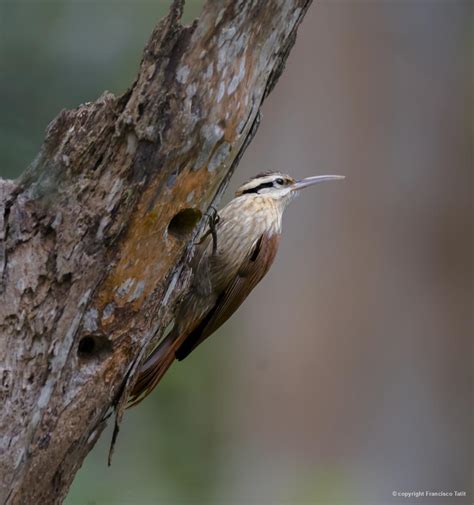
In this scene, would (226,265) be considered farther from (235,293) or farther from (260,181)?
(260,181)

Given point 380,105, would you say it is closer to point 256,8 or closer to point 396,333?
point 396,333

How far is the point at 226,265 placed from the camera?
3.98m

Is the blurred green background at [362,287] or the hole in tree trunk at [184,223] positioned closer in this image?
the hole in tree trunk at [184,223]

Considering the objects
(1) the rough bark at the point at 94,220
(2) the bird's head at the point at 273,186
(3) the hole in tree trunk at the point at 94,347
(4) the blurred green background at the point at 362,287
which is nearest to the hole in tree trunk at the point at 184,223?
(1) the rough bark at the point at 94,220

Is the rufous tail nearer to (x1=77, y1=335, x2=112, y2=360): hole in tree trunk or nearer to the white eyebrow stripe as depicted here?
(x1=77, y1=335, x2=112, y2=360): hole in tree trunk

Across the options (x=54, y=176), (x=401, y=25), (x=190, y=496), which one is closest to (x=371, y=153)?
(x=401, y=25)

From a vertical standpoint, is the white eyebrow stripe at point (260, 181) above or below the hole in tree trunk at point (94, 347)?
above

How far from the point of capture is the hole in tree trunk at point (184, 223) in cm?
291

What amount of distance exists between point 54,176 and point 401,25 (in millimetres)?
4122

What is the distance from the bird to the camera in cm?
377

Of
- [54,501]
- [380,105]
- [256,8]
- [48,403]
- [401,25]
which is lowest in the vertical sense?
[54,501]

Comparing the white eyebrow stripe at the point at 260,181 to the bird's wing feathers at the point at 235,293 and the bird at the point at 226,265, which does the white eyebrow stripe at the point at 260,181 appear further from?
the bird's wing feathers at the point at 235,293

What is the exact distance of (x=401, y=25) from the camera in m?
6.32

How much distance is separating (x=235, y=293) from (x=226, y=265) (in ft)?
0.48
